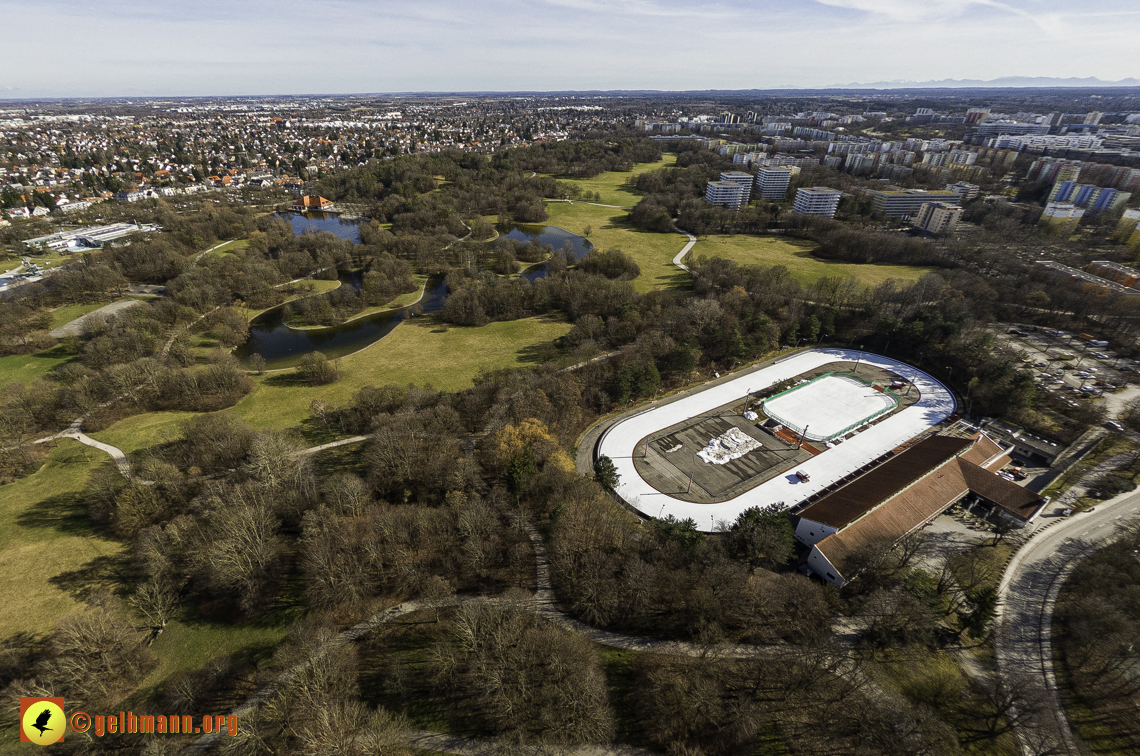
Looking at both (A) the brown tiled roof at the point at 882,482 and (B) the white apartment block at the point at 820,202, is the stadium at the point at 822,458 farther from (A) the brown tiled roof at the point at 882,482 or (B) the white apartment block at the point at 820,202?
(B) the white apartment block at the point at 820,202

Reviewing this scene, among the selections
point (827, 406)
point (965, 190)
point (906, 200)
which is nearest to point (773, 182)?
point (906, 200)

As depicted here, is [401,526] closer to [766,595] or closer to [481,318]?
[766,595]

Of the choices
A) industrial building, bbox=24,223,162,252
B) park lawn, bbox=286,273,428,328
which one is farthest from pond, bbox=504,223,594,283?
industrial building, bbox=24,223,162,252

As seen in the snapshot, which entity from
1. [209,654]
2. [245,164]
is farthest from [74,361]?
[245,164]

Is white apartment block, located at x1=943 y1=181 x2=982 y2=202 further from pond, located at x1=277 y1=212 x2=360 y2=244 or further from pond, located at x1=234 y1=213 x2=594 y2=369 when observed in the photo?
pond, located at x1=277 y1=212 x2=360 y2=244

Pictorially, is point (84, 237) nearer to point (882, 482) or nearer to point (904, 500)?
point (882, 482)
